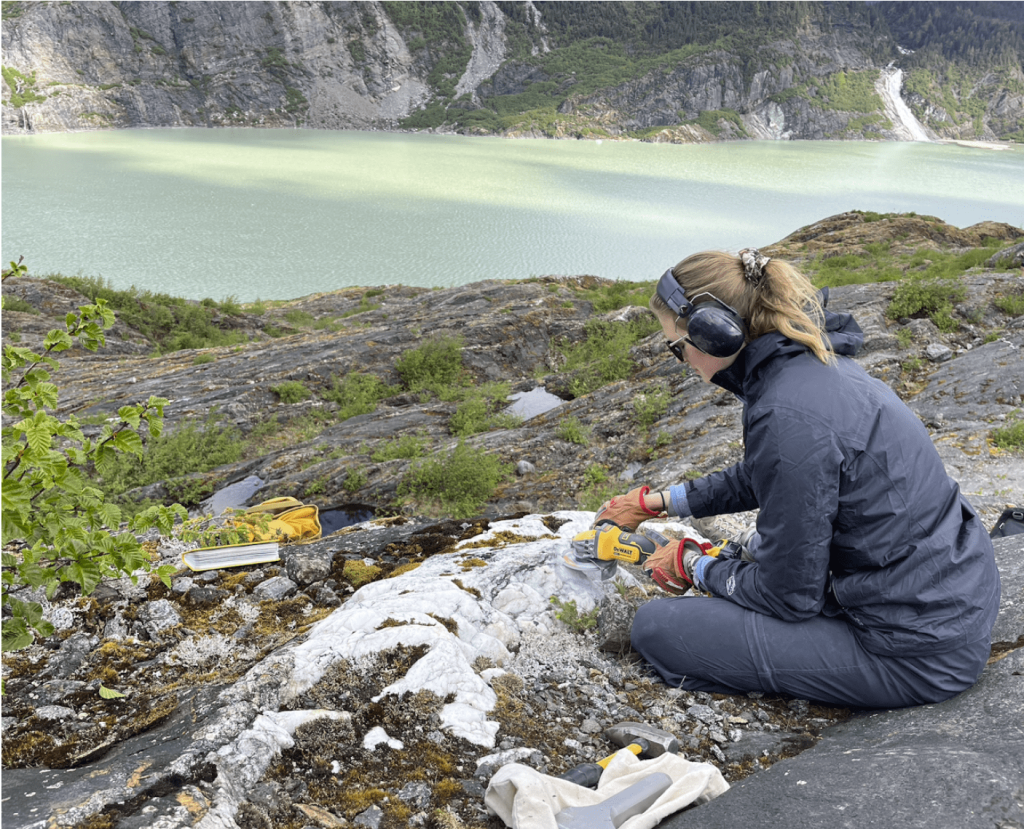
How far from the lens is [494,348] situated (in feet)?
58.5

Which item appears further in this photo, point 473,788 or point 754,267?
point 754,267

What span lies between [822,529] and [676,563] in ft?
3.55

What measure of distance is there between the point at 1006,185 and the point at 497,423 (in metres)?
97.8

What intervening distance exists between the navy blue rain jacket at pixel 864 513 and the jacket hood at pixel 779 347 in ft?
0.04

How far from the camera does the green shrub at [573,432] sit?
33.6 ft

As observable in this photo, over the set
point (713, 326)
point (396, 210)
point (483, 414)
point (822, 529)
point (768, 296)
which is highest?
point (396, 210)

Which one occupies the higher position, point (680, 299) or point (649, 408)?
point (680, 299)

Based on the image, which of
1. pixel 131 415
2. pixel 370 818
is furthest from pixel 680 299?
pixel 370 818

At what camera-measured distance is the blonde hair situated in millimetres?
2938

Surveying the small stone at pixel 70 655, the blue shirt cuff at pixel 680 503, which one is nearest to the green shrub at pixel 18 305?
the small stone at pixel 70 655

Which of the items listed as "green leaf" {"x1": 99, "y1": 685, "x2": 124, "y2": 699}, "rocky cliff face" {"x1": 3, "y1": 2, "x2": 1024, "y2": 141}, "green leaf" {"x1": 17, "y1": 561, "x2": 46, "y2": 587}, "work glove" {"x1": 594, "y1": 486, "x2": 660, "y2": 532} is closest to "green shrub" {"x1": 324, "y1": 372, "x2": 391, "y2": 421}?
"work glove" {"x1": 594, "y1": 486, "x2": 660, "y2": 532}

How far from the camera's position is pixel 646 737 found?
9.50ft

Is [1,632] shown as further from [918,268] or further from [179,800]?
[918,268]

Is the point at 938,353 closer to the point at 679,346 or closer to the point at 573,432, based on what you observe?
the point at 573,432
